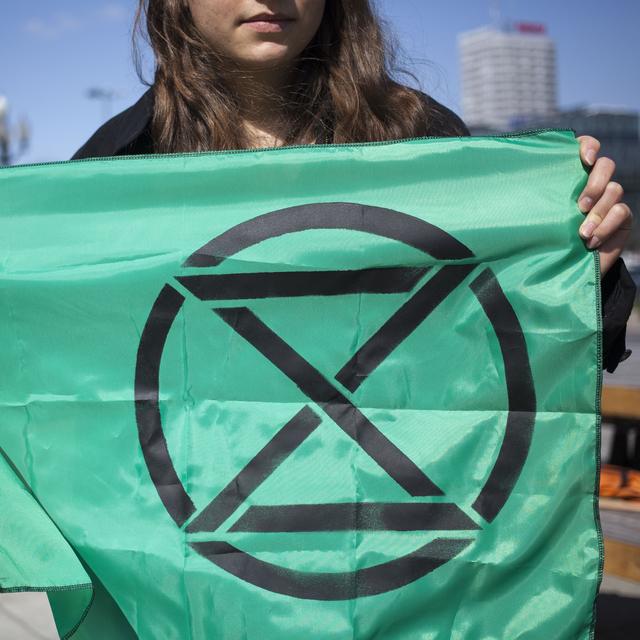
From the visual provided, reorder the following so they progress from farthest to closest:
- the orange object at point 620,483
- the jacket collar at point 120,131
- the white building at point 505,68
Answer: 1. the white building at point 505,68
2. the orange object at point 620,483
3. the jacket collar at point 120,131

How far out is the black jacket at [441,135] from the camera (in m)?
1.49

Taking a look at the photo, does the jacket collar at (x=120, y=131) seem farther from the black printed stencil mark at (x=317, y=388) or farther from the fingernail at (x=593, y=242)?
the fingernail at (x=593, y=242)

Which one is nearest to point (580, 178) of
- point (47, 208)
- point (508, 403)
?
point (508, 403)

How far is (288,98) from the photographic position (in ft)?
5.33

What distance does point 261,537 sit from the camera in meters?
1.43

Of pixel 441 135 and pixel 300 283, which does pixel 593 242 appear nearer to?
pixel 441 135

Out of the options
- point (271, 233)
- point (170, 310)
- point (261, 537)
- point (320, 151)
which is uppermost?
point (320, 151)

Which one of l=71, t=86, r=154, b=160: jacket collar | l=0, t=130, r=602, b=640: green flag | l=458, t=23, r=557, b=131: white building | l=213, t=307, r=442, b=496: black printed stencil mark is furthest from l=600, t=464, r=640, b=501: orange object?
l=458, t=23, r=557, b=131: white building

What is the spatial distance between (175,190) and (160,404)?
1.28 feet

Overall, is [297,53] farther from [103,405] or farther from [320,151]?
[103,405]

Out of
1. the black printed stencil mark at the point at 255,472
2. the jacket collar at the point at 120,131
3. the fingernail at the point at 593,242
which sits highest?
the jacket collar at the point at 120,131

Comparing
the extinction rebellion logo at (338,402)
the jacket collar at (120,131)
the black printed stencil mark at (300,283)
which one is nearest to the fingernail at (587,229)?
the extinction rebellion logo at (338,402)

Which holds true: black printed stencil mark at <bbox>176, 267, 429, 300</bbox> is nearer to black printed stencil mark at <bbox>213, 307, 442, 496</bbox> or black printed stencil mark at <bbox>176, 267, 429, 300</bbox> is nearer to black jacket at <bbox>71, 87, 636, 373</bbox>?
black printed stencil mark at <bbox>213, 307, 442, 496</bbox>

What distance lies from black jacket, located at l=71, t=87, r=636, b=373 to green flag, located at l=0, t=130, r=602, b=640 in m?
0.04
